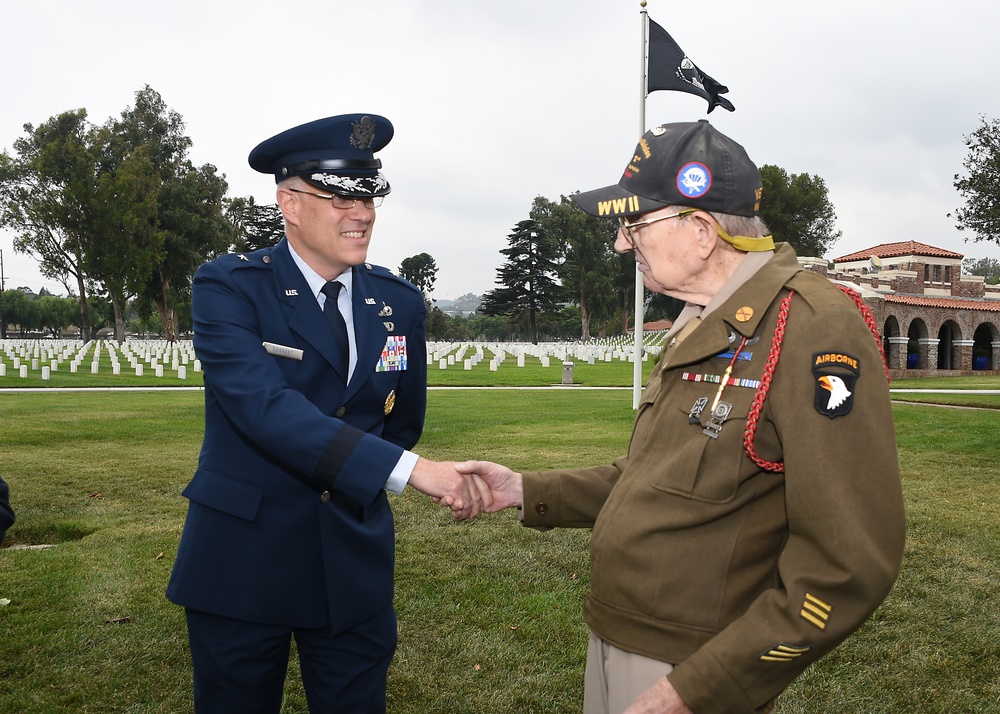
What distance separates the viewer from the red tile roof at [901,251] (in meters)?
44.9

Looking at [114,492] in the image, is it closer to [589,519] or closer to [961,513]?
[589,519]

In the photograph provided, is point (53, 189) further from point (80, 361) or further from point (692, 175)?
point (692, 175)

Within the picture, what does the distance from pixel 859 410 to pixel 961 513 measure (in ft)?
27.3

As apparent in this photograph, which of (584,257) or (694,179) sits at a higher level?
(584,257)

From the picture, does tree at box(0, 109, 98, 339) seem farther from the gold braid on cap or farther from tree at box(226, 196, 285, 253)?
the gold braid on cap

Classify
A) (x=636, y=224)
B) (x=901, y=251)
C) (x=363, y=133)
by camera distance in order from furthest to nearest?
(x=901, y=251) < (x=363, y=133) < (x=636, y=224)

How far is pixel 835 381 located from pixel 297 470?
5.70 ft

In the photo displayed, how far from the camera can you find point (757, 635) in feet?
5.47

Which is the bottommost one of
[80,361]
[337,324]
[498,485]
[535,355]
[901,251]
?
[80,361]

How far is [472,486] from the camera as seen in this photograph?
275 centimetres

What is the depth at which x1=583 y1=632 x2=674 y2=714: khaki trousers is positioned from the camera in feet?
6.45

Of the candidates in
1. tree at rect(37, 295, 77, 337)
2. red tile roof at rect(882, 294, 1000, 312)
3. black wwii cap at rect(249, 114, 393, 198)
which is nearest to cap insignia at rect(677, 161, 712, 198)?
black wwii cap at rect(249, 114, 393, 198)

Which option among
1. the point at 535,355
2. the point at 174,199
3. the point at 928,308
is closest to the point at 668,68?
the point at 928,308

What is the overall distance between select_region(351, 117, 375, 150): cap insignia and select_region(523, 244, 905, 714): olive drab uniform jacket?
1.57m
